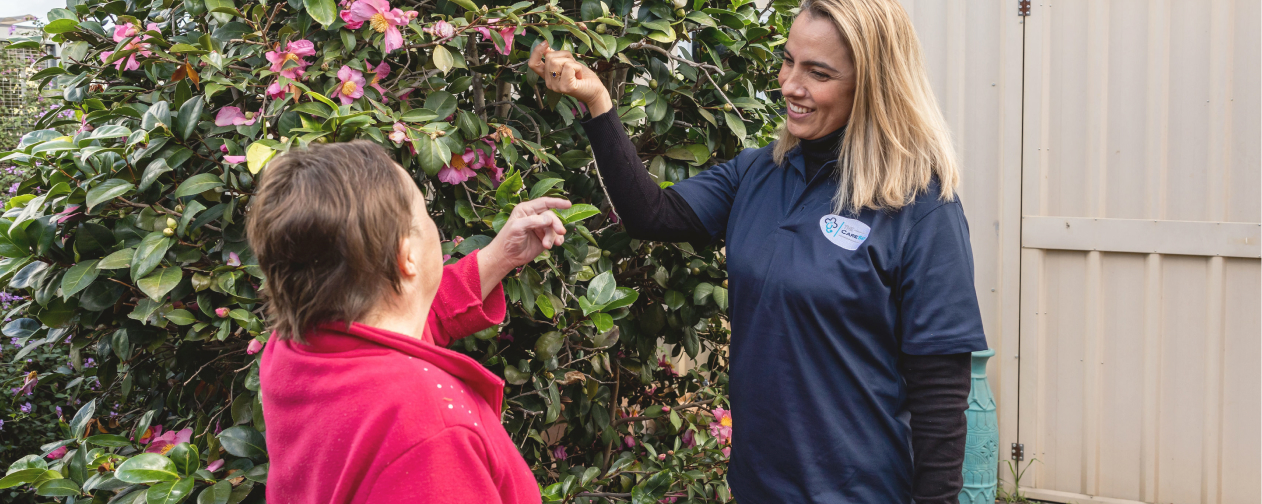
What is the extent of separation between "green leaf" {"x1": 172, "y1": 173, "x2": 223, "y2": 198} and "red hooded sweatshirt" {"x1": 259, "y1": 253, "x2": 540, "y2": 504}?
47 centimetres

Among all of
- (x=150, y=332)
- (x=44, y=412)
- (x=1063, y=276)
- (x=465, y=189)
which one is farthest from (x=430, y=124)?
(x=1063, y=276)

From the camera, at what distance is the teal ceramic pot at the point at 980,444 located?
3133mm

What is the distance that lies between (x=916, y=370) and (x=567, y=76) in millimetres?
792

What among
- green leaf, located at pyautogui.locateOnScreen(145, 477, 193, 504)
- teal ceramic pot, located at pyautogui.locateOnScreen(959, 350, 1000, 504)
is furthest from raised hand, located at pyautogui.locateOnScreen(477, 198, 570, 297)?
teal ceramic pot, located at pyautogui.locateOnScreen(959, 350, 1000, 504)

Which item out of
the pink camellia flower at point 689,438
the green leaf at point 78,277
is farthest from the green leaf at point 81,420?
the pink camellia flower at point 689,438

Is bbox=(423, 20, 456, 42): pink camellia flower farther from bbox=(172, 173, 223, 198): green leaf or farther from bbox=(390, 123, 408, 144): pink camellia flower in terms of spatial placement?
bbox=(172, 173, 223, 198): green leaf

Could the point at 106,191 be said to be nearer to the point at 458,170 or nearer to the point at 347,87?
the point at 347,87

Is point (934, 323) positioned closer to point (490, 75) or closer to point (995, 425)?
point (490, 75)

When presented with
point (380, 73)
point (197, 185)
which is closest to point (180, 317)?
point (197, 185)

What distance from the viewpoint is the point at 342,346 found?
3.38ft

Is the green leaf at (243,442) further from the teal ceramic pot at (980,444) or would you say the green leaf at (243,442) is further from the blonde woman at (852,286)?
the teal ceramic pot at (980,444)

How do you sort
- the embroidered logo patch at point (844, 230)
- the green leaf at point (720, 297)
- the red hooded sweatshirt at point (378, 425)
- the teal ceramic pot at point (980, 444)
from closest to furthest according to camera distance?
the red hooded sweatshirt at point (378, 425) → the embroidered logo patch at point (844, 230) → the green leaf at point (720, 297) → the teal ceramic pot at point (980, 444)

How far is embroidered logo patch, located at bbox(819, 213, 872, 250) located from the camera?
142 centimetres

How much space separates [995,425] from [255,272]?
2.78 m
